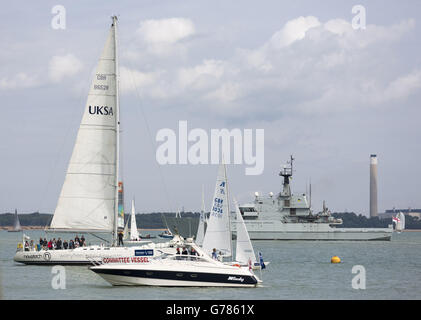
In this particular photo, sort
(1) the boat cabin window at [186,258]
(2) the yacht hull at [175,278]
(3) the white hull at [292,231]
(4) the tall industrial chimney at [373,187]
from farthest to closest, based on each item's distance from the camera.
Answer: (4) the tall industrial chimney at [373,187], (3) the white hull at [292,231], (1) the boat cabin window at [186,258], (2) the yacht hull at [175,278]

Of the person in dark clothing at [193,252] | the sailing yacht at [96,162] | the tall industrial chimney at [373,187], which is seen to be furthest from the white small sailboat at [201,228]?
the tall industrial chimney at [373,187]

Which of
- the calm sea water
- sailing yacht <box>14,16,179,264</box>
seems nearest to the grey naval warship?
A: the calm sea water

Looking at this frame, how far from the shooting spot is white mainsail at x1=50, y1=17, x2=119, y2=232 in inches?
1657

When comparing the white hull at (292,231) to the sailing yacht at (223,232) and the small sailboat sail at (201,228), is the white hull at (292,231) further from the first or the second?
the sailing yacht at (223,232)

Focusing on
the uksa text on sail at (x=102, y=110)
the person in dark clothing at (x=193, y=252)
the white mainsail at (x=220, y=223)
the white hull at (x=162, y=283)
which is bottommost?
the white hull at (x=162, y=283)

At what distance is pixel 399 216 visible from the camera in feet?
635

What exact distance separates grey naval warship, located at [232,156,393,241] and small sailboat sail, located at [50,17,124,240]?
52.4m

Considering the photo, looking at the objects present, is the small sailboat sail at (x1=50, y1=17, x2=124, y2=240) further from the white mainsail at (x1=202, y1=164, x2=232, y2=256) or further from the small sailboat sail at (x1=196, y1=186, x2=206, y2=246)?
the small sailboat sail at (x1=196, y1=186, x2=206, y2=246)

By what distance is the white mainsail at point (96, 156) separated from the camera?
138 feet

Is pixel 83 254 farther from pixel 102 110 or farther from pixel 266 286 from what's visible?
pixel 266 286

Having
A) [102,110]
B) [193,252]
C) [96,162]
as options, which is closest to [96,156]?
[96,162]
